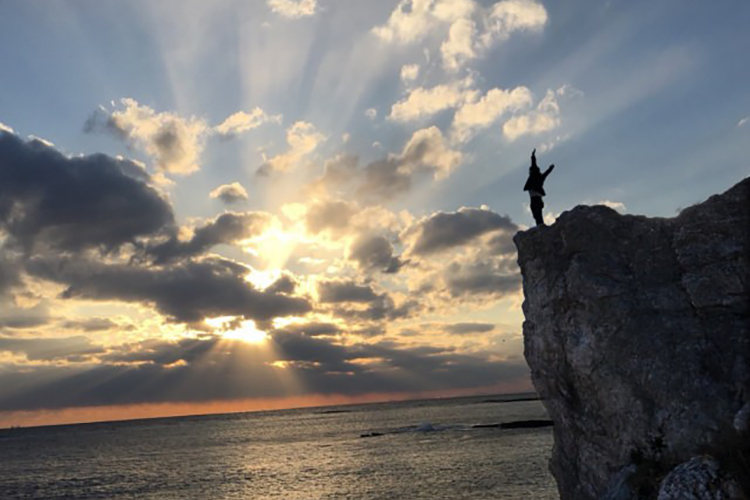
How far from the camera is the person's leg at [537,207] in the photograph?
2690 cm

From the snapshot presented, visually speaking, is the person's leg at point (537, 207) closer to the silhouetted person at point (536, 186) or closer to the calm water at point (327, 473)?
the silhouetted person at point (536, 186)

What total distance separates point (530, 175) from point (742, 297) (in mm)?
10232

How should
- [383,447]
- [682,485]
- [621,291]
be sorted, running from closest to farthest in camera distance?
[682,485] → [621,291] → [383,447]

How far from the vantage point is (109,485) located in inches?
3009

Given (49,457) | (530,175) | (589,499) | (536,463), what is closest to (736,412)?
(589,499)

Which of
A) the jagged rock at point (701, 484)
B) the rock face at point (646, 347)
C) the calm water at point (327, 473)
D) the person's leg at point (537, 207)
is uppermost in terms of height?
the person's leg at point (537, 207)

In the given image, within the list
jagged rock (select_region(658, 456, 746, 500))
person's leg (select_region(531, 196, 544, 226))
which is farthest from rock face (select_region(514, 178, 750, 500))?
person's leg (select_region(531, 196, 544, 226))

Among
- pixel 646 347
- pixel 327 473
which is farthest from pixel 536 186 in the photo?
pixel 327 473

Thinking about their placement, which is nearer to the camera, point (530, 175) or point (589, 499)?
point (589, 499)

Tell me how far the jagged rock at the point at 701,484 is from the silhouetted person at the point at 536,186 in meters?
12.7

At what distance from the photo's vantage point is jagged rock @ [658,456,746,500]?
52.3ft

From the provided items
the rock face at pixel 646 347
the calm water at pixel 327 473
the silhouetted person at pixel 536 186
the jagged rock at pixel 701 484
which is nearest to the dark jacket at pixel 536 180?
the silhouetted person at pixel 536 186

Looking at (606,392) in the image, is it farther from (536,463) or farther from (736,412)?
(536,463)

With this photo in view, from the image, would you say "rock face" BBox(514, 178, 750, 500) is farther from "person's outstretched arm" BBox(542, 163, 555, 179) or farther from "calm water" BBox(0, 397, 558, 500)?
"calm water" BBox(0, 397, 558, 500)
